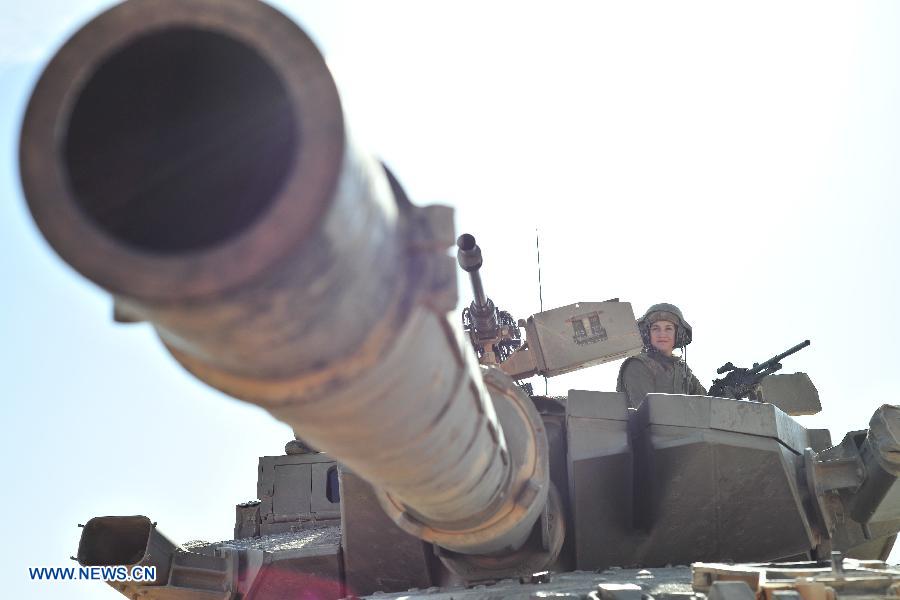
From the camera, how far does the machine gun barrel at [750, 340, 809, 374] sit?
11742mm

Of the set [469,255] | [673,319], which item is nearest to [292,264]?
[469,255]

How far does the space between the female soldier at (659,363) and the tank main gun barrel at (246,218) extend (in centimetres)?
689

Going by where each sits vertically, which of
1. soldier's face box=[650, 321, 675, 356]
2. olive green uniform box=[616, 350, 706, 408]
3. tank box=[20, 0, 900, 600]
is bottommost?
tank box=[20, 0, 900, 600]

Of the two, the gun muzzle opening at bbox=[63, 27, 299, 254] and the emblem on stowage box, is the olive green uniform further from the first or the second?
the gun muzzle opening at bbox=[63, 27, 299, 254]

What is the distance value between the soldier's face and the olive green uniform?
0.46ft

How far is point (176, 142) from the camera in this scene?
274 centimetres

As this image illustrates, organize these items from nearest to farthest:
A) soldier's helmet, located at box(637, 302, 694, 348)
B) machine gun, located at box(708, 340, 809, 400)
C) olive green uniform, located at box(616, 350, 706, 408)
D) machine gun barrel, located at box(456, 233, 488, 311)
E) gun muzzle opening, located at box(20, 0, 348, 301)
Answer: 1. gun muzzle opening, located at box(20, 0, 348, 301)
2. machine gun barrel, located at box(456, 233, 488, 311)
3. olive green uniform, located at box(616, 350, 706, 408)
4. soldier's helmet, located at box(637, 302, 694, 348)
5. machine gun, located at box(708, 340, 809, 400)

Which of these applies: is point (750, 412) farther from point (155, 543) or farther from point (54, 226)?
point (54, 226)

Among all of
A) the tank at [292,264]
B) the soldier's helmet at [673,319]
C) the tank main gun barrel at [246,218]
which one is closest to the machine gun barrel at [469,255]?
the tank at [292,264]

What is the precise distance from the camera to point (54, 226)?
229cm

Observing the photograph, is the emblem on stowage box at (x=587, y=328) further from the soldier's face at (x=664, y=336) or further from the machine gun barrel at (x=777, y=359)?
the machine gun barrel at (x=777, y=359)

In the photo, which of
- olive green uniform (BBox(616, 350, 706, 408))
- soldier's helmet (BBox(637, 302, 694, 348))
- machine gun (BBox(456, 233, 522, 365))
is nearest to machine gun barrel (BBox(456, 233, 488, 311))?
machine gun (BBox(456, 233, 522, 365))

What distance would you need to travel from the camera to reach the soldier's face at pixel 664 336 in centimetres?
1086

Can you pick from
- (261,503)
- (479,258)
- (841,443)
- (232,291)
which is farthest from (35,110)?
(261,503)
